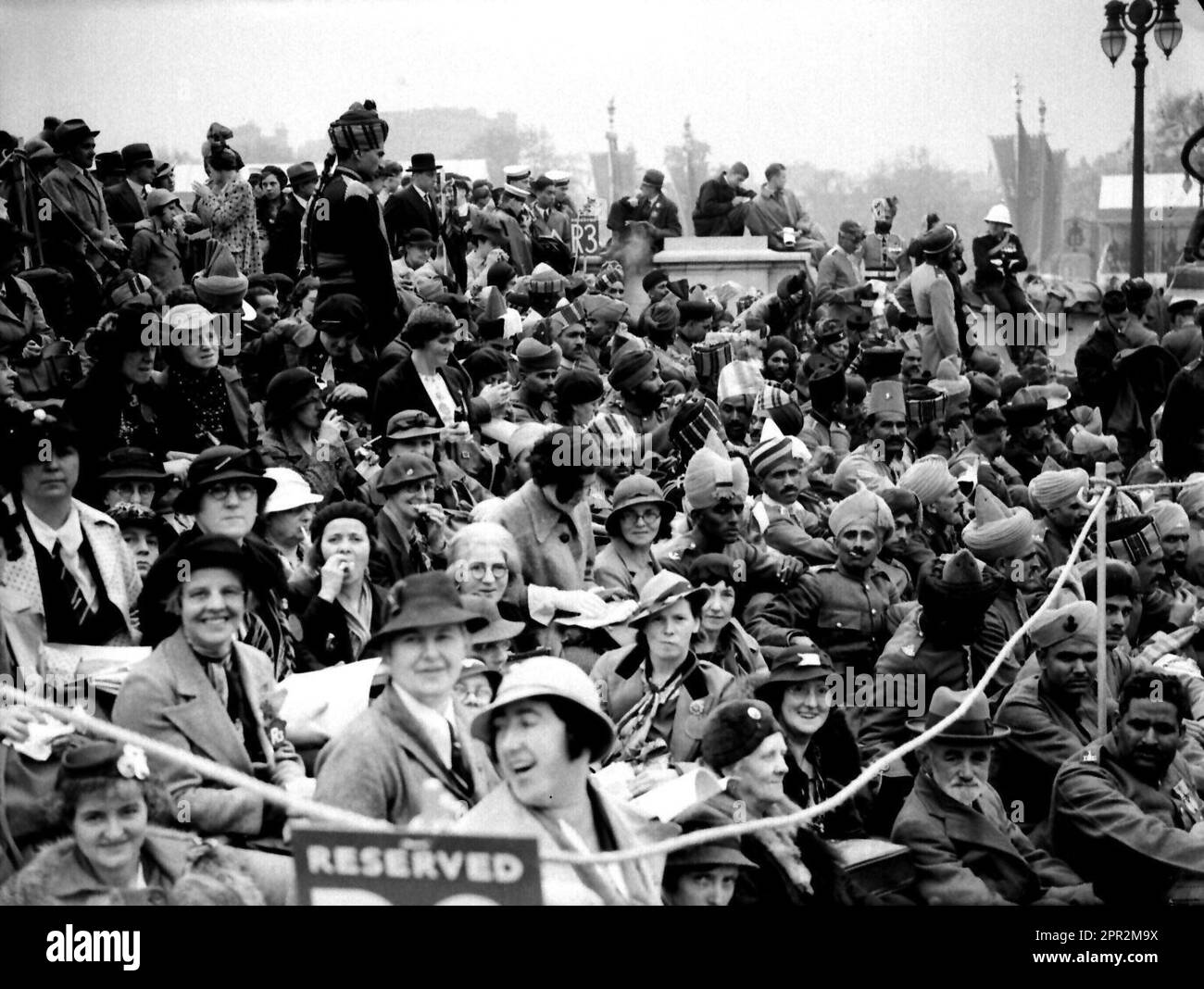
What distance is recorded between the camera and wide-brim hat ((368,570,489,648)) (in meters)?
5.96

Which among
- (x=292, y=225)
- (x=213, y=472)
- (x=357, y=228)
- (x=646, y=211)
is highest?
(x=646, y=211)

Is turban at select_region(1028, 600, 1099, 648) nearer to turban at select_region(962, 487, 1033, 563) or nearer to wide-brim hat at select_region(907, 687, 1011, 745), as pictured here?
wide-brim hat at select_region(907, 687, 1011, 745)

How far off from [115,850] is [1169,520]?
6.18 metres

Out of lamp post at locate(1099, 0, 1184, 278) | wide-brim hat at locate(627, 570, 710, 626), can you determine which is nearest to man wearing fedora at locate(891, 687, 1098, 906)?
wide-brim hat at locate(627, 570, 710, 626)

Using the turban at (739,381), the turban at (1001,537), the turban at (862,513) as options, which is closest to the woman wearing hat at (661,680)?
the turban at (862,513)

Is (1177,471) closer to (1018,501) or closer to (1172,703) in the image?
(1018,501)

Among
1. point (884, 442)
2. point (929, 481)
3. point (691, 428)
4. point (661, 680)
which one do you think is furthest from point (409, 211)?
point (661, 680)

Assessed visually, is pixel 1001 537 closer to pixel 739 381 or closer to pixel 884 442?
pixel 884 442

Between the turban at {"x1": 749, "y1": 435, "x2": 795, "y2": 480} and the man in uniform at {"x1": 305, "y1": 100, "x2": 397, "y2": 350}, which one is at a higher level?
the man in uniform at {"x1": 305, "y1": 100, "x2": 397, "y2": 350}

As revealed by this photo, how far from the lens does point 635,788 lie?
264 inches

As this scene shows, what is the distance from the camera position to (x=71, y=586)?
6648 millimetres

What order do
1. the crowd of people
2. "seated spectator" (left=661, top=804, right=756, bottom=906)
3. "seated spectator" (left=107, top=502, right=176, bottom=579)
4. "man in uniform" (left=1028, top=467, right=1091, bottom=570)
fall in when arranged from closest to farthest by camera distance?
the crowd of people → "seated spectator" (left=661, top=804, right=756, bottom=906) → "seated spectator" (left=107, top=502, right=176, bottom=579) → "man in uniform" (left=1028, top=467, right=1091, bottom=570)

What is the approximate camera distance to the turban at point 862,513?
28.7ft

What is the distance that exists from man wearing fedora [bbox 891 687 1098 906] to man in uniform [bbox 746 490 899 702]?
1238 millimetres
